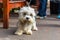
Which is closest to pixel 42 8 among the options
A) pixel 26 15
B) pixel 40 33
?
pixel 40 33

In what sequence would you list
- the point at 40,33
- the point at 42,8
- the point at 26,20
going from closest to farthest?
the point at 26,20 → the point at 40,33 → the point at 42,8

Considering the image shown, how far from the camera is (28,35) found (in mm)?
4004

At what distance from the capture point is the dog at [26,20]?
12.7ft

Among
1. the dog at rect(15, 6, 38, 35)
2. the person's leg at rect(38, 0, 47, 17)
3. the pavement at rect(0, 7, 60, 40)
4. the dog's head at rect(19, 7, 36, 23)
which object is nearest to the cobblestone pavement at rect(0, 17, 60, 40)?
the pavement at rect(0, 7, 60, 40)

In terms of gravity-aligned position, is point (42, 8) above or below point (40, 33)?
above

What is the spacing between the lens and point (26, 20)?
3.85 meters

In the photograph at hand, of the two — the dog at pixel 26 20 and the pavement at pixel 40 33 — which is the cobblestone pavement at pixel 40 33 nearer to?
the pavement at pixel 40 33

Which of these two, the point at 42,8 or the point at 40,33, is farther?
the point at 42,8

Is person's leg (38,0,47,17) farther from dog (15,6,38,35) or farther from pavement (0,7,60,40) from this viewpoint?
dog (15,6,38,35)

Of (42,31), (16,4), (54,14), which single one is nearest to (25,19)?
(42,31)

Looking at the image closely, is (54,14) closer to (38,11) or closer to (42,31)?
(38,11)

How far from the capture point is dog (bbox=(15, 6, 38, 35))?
3.86 meters

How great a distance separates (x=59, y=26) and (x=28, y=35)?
1.13m

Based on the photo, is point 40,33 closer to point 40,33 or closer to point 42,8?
point 40,33
